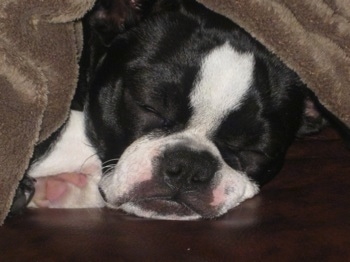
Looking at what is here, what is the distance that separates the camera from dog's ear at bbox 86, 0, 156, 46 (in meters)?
1.49

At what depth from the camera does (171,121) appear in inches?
54.8

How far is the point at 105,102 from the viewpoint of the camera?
145cm

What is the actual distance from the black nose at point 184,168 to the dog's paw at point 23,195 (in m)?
0.25

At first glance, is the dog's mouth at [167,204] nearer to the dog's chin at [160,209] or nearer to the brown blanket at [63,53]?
the dog's chin at [160,209]

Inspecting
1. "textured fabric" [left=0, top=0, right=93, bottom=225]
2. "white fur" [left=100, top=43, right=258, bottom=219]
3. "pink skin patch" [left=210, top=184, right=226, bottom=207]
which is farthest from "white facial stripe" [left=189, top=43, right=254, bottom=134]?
"textured fabric" [left=0, top=0, right=93, bottom=225]

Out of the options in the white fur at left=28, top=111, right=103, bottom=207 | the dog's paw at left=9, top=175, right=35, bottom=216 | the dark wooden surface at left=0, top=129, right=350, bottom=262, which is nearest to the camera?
the dark wooden surface at left=0, top=129, right=350, bottom=262

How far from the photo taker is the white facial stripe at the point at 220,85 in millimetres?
1345

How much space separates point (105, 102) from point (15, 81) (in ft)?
0.92

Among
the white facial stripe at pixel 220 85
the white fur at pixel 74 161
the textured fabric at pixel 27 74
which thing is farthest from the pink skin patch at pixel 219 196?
the textured fabric at pixel 27 74

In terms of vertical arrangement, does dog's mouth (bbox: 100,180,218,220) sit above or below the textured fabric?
below

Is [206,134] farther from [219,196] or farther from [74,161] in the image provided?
[74,161]

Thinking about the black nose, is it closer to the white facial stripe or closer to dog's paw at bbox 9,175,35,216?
the white facial stripe

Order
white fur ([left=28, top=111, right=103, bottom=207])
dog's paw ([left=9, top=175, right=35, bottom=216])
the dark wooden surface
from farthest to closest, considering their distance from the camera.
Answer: white fur ([left=28, top=111, right=103, bottom=207])
dog's paw ([left=9, top=175, right=35, bottom=216])
the dark wooden surface

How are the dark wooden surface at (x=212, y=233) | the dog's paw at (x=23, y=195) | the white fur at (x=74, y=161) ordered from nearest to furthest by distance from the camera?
the dark wooden surface at (x=212, y=233)
the dog's paw at (x=23, y=195)
the white fur at (x=74, y=161)
